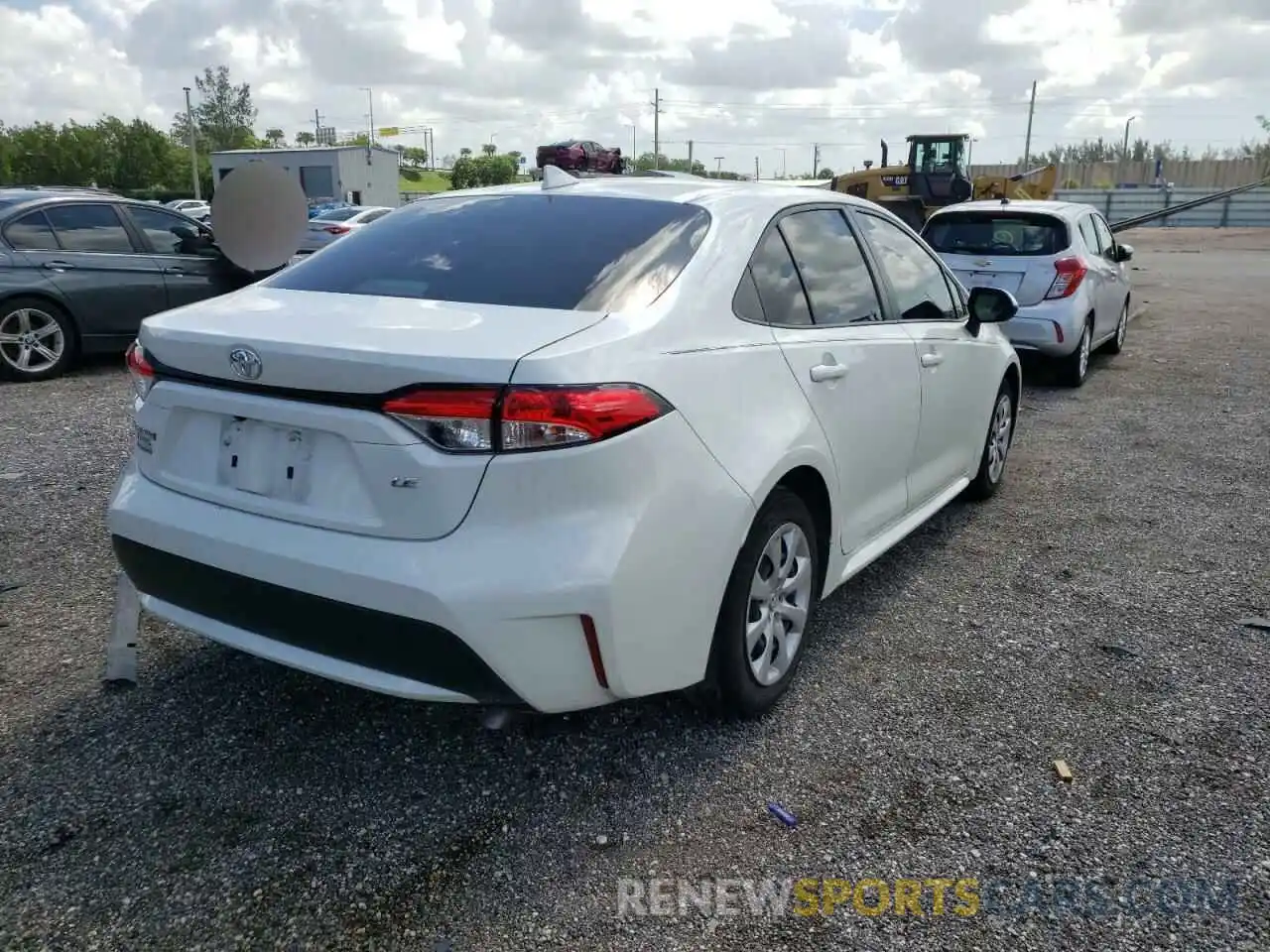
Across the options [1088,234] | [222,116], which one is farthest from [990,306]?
[222,116]

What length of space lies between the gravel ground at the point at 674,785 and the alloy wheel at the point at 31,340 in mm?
4887

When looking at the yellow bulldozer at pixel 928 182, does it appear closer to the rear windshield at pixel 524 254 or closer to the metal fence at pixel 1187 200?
the rear windshield at pixel 524 254

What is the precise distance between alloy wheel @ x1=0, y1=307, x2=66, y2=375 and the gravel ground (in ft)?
16.0

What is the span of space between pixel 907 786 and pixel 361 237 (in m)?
2.47

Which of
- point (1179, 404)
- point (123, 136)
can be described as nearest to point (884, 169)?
point (1179, 404)

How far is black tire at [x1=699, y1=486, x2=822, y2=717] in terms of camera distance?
2820 millimetres

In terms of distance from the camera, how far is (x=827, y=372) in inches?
127

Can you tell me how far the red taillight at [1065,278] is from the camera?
845 cm

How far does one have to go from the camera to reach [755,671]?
10.0ft

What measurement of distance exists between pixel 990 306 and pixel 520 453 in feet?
10.0

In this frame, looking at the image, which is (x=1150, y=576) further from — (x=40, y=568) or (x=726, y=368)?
(x=40, y=568)

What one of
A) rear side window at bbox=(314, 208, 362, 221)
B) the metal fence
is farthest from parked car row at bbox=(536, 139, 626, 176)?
the metal fence

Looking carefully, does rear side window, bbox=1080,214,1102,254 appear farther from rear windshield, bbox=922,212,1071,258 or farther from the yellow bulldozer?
the yellow bulldozer

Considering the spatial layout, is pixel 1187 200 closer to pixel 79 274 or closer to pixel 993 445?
pixel 993 445
